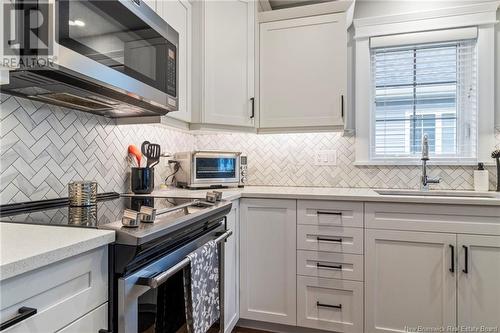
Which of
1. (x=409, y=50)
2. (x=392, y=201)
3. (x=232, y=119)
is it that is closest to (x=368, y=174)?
(x=392, y=201)

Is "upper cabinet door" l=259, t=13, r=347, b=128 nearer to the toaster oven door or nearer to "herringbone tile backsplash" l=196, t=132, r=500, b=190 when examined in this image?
"herringbone tile backsplash" l=196, t=132, r=500, b=190

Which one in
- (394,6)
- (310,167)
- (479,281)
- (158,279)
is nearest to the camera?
(158,279)

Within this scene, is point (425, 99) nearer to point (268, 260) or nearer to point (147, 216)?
point (268, 260)

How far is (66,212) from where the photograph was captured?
1.13m

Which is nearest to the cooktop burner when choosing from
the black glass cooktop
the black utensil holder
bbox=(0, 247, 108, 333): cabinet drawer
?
the black glass cooktop

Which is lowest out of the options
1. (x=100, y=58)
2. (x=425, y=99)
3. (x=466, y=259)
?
(x=466, y=259)

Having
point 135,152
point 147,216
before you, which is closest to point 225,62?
point 135,152

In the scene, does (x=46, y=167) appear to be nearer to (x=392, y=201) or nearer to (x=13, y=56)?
(x=13, y=56)

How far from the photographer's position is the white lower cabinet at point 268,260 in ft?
6.23

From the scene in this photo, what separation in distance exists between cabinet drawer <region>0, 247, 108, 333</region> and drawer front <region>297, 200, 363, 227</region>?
1.26 meters

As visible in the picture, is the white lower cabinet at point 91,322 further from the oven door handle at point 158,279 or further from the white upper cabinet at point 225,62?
the white upper cabinet at point 225,62

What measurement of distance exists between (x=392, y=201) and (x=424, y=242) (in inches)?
11.2

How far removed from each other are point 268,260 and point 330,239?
0.42 metres

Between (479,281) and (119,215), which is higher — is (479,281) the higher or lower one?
the lower one
